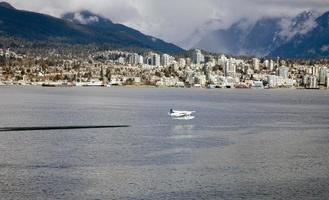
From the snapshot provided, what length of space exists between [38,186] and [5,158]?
12149 mm

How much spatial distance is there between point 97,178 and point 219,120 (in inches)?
2089

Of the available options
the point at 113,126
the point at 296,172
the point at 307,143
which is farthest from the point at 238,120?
the point at 296,172

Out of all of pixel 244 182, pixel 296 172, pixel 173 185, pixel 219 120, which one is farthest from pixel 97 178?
pixel 219 120

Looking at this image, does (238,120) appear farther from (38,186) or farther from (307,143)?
(38,186)

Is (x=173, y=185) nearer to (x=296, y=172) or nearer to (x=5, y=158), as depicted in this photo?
(x=296, y=172)

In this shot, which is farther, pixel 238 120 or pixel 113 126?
pixel 238 120

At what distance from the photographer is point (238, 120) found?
9862 centimetres

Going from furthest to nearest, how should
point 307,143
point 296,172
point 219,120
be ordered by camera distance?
point 219,120 < point 307,143 < point 296,172

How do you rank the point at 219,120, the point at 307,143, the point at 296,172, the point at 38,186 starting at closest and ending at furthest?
1. the point at 38,186
2. the point at 296,172
3. the point at 307,143
4. the point at 219,120

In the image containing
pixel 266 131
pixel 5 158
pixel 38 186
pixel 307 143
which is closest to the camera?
pixel 38 186

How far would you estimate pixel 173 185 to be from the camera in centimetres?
4459

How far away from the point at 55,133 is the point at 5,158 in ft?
65.7

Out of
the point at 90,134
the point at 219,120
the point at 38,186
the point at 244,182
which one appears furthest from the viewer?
the point at 219,120

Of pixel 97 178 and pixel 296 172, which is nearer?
pixel 97 178
